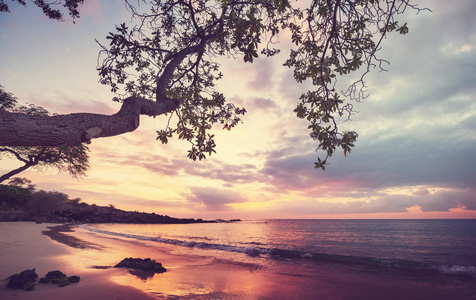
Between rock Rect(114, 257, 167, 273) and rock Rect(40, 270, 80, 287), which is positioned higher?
rock Rect(40, 270, 80, 287)

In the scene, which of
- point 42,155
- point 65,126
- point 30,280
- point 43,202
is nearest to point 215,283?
point 30,280

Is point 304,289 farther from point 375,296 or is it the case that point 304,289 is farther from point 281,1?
point 281,1

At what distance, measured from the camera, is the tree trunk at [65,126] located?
9.53ft

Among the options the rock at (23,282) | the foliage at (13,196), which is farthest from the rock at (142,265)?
the foliage at (13,196)

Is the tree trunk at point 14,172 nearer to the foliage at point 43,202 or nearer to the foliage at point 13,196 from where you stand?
the foliage at point 43,202

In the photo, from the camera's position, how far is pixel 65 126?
3.24 metres

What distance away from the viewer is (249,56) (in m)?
4.17

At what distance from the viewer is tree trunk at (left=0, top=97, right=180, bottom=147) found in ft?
9.53

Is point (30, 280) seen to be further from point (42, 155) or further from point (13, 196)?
point (13, 196)

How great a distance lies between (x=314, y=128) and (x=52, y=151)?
2249cm

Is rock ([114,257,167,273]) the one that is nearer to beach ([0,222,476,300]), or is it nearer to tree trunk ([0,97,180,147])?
beach ([0,222,476,300])

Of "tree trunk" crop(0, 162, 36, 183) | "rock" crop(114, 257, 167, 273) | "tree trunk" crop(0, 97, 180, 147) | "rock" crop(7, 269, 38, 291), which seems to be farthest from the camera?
"tree trunk" crop(0, 162, 36, 183)

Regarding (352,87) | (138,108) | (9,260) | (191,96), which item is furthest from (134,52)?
(9,260)

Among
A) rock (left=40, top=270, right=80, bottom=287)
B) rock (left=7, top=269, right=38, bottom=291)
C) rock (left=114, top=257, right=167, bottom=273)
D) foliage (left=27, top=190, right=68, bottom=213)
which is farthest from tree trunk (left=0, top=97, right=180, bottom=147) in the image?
foliage (left=27, top=190, right=68, bottom=213)
